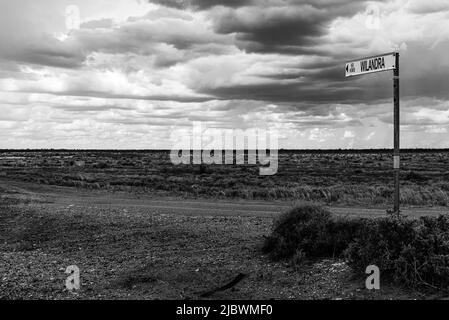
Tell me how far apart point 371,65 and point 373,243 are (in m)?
3.32

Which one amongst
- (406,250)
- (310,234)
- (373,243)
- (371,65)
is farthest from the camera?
(310,234)

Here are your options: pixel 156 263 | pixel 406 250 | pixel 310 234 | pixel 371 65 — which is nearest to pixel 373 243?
pixel 406 250

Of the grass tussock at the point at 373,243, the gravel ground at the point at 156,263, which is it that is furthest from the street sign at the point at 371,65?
the gravel ground at the point at 156,263

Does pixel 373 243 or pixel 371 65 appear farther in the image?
pixel 371 65

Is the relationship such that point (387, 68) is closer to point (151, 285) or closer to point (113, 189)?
point (151, 285)

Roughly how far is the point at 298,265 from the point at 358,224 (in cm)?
139

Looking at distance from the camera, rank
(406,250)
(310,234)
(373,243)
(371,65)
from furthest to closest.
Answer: (310,234), (371,65), (373,243), (406,250)

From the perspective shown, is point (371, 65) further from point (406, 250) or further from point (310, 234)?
point (406, 250)

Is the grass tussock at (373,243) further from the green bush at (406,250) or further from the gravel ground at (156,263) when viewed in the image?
the gravel ground at (156,263)

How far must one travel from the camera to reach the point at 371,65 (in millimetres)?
8719

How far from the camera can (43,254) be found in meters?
10.4

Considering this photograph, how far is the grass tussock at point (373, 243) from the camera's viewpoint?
6641 millimetres

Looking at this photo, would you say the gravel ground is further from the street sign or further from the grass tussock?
the street sign

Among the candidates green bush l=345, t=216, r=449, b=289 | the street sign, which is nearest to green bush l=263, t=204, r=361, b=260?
green bush l=345, t=216, r=449, b=289
